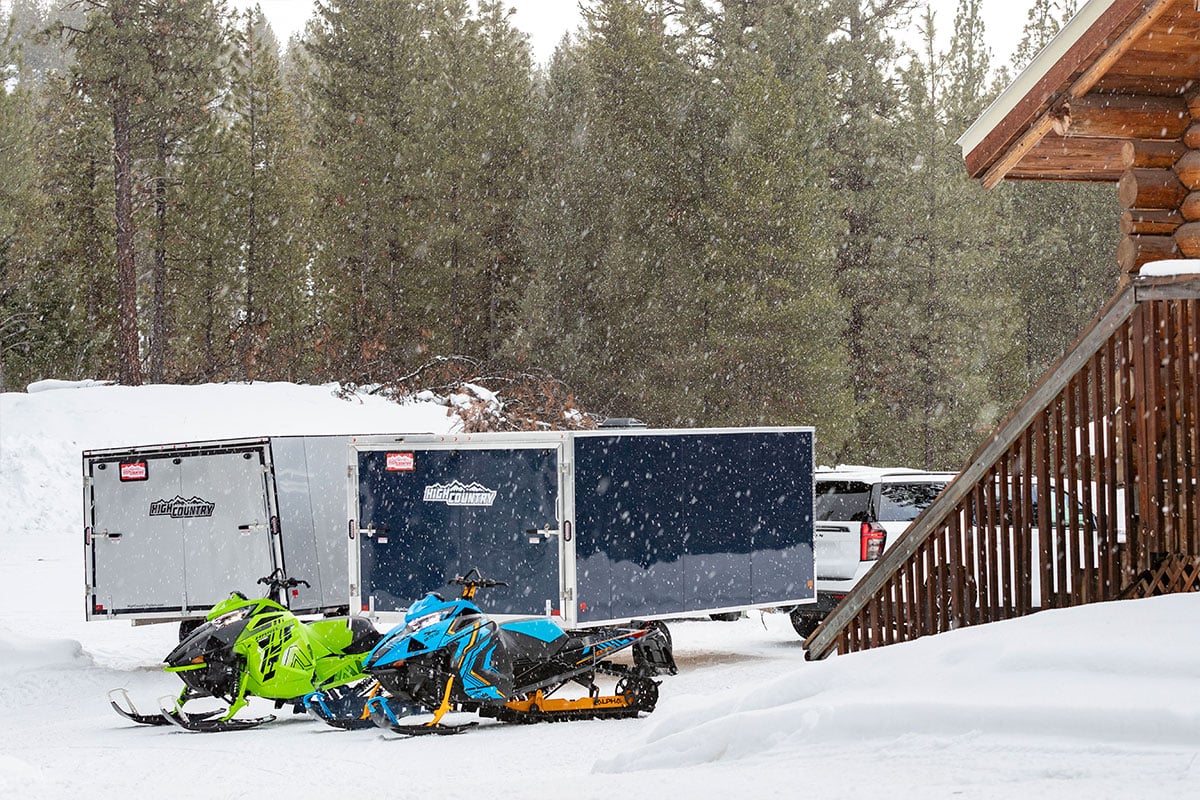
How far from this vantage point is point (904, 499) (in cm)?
1518

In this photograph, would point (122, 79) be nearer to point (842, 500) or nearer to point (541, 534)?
point (842, 500)

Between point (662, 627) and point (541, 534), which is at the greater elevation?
point (541, 534)

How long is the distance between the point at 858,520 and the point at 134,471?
739 cm

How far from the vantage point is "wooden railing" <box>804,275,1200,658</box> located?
9547 millimetres

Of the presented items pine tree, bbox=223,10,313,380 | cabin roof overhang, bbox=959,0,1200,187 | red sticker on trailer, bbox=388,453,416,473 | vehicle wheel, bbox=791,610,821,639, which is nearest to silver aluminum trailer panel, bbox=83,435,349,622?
red sticker on trailer, bbox=388,453,416,473

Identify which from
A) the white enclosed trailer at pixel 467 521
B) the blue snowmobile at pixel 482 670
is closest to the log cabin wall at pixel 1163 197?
the white enclosed trailer at pixel 467 521

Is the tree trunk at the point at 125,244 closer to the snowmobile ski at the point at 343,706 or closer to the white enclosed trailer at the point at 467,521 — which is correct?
the white enclosed trailer at the point at 467,521

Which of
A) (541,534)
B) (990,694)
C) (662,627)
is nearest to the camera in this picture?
(990,694)

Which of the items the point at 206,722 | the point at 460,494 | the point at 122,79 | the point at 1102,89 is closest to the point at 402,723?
the point at 206,722

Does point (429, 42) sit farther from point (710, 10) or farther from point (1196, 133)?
point (1196, 133)

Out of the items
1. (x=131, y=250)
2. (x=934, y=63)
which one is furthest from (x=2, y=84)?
(x=934, y=63)

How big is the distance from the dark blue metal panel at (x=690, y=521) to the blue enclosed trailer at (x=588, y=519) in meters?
0.01

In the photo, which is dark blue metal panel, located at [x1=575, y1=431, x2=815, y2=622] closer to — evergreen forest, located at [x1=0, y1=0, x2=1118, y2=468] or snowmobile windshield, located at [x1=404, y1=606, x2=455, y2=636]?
snowmobile windshield, located at [x1=404, y1=606, x2=455, y2=636]

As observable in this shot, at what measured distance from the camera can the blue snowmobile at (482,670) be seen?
10906 millimetres
